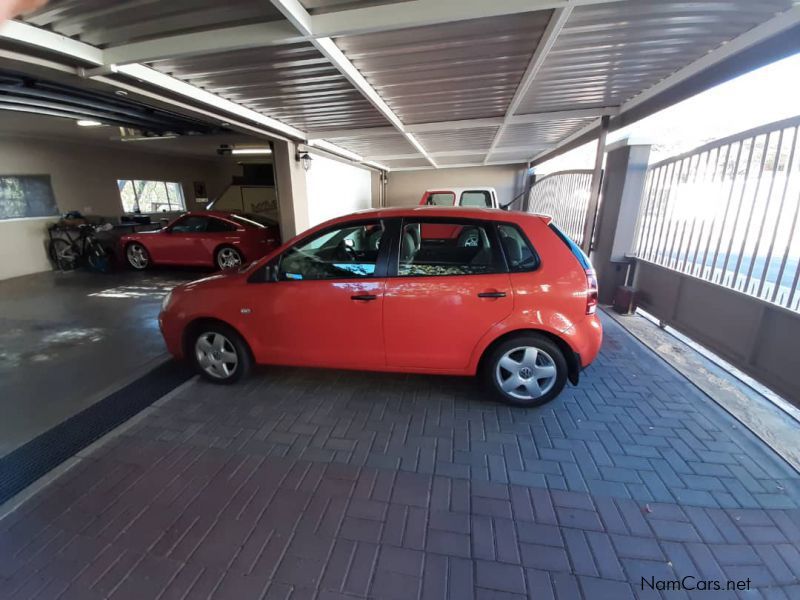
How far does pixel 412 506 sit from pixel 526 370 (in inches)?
54.2

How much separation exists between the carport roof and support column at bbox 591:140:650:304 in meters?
0.68

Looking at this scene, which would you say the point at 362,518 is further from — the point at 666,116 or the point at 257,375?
the point at 666,116

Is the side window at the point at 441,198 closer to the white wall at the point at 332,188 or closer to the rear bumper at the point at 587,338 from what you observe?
the white wall at the point at 332,188

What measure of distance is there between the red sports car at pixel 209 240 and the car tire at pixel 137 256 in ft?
0.12

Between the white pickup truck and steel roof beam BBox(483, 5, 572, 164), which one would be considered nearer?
steel roof beam BBox(483, 5, 572, 164)

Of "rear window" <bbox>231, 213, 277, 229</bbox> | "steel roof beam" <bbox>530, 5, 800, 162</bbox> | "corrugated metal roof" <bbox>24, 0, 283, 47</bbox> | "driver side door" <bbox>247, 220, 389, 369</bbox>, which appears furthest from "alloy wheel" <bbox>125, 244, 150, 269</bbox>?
"steel roof beam" <bbox>530, 5, 800, 162</bbox>

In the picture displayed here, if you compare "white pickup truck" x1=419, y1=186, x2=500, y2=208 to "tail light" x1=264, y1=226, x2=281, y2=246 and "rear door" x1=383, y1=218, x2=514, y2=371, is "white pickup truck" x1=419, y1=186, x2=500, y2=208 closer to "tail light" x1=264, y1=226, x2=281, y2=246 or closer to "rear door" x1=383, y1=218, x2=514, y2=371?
"tail light" x1=264, y1=226, x2=281, y2=246

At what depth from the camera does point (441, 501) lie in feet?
6.48

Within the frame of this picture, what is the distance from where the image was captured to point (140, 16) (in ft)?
9.07

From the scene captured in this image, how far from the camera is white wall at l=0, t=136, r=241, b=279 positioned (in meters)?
7.67

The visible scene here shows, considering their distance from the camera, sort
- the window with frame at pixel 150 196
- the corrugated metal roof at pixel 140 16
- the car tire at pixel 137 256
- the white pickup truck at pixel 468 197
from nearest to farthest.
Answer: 1. the corrugated metal roof at pixel 140 16
2. the white pickup truck at pixel 468 197
3. the car tire at pixel 137 256
4. the window with frame at pixel 150 196

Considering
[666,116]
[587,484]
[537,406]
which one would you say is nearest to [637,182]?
[666,116]

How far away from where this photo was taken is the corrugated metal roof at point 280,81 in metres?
A: 3.36

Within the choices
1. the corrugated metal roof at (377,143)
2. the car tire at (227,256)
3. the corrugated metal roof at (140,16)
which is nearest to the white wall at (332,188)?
the corrugated metal roof at (377,143)
